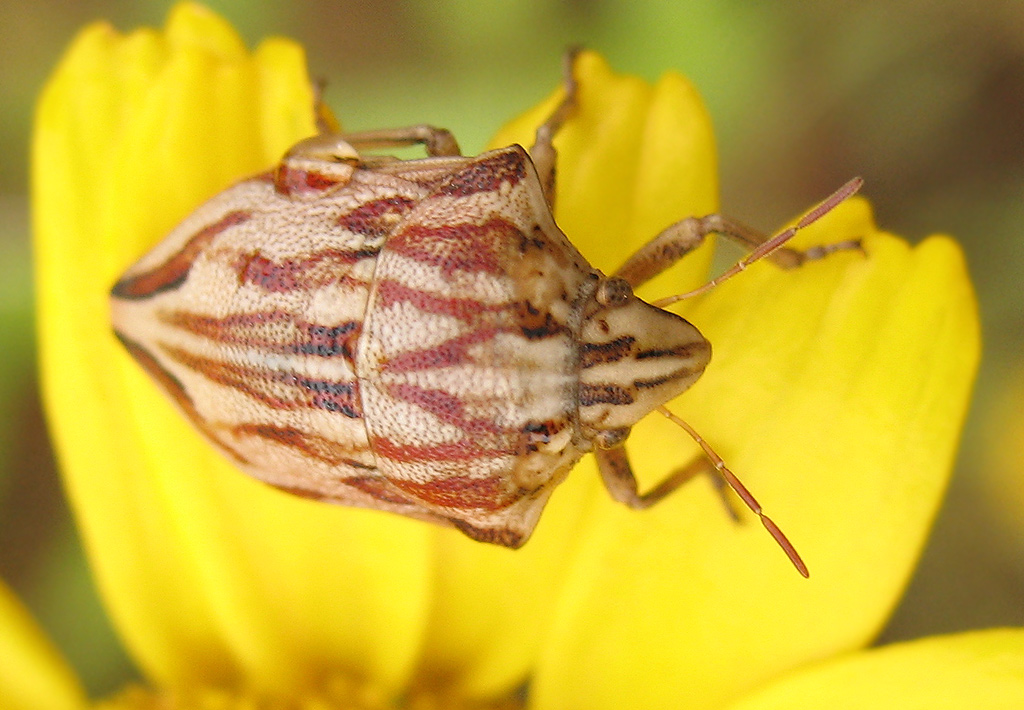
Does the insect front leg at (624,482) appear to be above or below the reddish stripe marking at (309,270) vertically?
below

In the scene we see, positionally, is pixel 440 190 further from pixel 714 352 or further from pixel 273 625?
pixel 273 625

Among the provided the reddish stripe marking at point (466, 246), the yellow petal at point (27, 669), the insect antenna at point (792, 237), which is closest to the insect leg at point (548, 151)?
the reddish stripe marking at point (466, 246)

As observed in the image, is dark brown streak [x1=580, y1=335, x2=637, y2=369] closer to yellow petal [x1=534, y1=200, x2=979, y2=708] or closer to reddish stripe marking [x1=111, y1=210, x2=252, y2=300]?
yellow petal [x1=534, y1=200, x2=979, y2=708]

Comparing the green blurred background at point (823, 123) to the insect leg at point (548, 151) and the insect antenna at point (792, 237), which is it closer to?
the insect leg at point (548, 151)

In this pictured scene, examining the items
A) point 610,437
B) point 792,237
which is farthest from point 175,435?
point 792,237

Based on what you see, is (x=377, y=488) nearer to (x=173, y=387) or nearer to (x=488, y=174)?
(x=173, y=387)

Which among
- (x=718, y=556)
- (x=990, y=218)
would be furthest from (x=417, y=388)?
(x=990, y=218)
